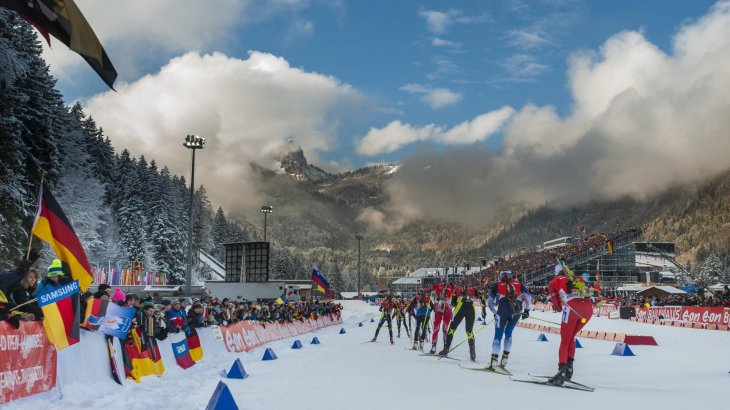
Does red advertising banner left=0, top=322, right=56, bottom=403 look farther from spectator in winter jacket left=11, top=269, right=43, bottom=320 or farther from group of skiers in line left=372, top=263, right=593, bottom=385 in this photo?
group of skiers in line left=372, top=263, right=593, bottom=385

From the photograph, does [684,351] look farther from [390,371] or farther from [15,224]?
[15,224]

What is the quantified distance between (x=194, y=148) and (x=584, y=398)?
1500 inches

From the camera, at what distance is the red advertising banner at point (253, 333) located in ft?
66.6

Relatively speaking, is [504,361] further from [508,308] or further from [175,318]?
[175,318]

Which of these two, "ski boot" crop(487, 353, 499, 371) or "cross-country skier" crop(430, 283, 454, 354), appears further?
"cross-country skier" crop(430, 283, 454, 354)

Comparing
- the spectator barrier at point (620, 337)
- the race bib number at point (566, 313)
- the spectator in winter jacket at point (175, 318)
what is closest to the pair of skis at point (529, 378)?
the race bib number at point (566, 313)

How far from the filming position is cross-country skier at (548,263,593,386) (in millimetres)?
10531

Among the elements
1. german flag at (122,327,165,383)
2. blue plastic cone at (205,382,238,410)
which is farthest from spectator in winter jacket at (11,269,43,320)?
blue plastic cone at (205,382,238,410)

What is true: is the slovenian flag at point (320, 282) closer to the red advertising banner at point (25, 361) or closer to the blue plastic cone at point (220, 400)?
the red advertising banner at point (25, 361)

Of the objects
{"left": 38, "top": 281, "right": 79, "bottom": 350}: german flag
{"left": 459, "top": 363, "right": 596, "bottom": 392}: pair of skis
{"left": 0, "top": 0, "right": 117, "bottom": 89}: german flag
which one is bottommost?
{"left": 459, "top": 363, "right": 596, "bottom": 392}: pair of skis

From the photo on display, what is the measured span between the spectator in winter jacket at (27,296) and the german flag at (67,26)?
13.8 ft

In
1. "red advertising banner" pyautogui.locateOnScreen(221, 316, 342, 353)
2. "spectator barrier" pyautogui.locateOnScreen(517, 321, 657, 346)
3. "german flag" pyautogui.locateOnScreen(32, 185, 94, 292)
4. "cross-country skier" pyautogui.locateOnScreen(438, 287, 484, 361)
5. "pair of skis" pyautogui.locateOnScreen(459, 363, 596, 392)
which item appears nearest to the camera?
"german flag" pyautogui.locateOnScreen(32, 185, 94, 292)

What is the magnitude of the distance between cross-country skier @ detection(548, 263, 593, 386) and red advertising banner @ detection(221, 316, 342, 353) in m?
11.7

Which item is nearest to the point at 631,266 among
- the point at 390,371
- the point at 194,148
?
the point at 194,148
